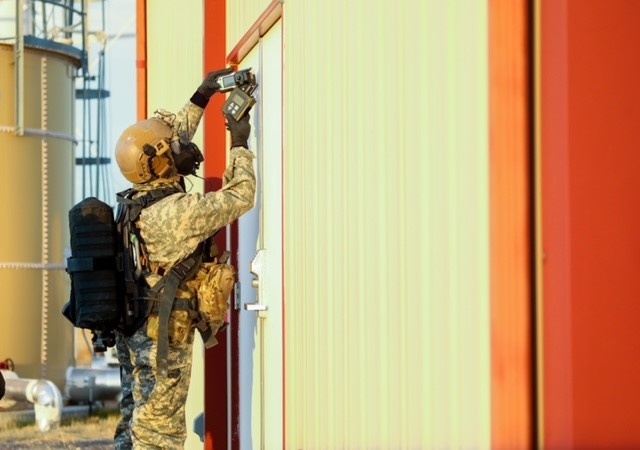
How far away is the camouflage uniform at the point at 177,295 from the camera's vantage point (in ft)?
18.3

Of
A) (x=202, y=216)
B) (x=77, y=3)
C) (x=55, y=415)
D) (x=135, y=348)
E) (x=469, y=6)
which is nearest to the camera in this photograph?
(x=469, y=6)

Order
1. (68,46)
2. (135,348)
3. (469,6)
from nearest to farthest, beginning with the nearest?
(469,6) < (135,348) < (68,46)

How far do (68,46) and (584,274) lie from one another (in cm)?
1709

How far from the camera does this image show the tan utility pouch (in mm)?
5953

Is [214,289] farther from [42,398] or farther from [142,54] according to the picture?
[42,398]

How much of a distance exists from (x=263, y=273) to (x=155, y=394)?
81 cm

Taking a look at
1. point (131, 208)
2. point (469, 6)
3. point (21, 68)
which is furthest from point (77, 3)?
point (469, 6)

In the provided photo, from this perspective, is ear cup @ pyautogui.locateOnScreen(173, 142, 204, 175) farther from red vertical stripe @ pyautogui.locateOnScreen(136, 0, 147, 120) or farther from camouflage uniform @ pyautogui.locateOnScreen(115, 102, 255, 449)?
red vertical stripe @ pyautogui.locateOnScreen(136, 0, 147, 120)

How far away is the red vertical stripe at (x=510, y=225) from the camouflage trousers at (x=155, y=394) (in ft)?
10.7

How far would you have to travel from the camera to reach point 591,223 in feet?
9.01

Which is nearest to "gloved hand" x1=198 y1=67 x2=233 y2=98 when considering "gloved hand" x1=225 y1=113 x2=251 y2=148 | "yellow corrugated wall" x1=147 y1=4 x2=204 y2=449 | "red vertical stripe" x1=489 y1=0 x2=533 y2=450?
Answer: "gloved hand" x1=225 y1=113 x2=251 y2=148

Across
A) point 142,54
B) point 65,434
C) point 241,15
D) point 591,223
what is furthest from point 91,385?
point 591,223

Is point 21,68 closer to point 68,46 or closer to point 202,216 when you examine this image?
point 68,46

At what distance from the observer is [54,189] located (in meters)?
18.2
